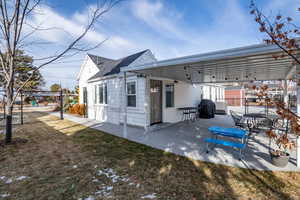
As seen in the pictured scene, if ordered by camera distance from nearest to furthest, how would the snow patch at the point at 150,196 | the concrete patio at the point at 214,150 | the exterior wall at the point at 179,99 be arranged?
the snow patch at the point at 150,196
the concrete patio at the point at 214,150
the exterior wall at the point at 179,99

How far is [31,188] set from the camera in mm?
2592

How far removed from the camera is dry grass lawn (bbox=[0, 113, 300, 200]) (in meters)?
2.40

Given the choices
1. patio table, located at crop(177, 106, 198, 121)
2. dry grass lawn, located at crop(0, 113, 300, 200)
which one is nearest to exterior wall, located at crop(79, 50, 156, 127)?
patio table, located at crop(177, 106, 198, 121)

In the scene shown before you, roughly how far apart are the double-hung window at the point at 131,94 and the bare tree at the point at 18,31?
2812mm

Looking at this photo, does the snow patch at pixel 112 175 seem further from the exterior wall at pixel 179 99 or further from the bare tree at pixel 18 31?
the exterior wall at pixel 179 99

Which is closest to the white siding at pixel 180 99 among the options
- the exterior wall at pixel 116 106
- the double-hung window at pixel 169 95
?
the double-hung window at pixel 169 95

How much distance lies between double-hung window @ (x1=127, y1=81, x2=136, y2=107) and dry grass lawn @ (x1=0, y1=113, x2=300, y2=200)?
11.8 feet

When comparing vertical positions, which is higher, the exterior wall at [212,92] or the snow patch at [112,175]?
the exterior wall at [212,92]

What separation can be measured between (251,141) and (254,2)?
466 centimetres

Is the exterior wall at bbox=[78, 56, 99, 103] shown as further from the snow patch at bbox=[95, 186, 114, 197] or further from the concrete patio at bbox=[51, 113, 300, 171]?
Result: the snow patch at bbox=[95, 186, 114, 197]

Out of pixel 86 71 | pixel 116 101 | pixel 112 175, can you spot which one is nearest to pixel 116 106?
pixel 116 101

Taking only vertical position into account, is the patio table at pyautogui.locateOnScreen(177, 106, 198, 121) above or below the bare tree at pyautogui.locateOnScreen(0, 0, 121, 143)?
below

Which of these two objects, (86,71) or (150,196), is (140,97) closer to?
(150,196)

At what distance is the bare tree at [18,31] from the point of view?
4957mm
